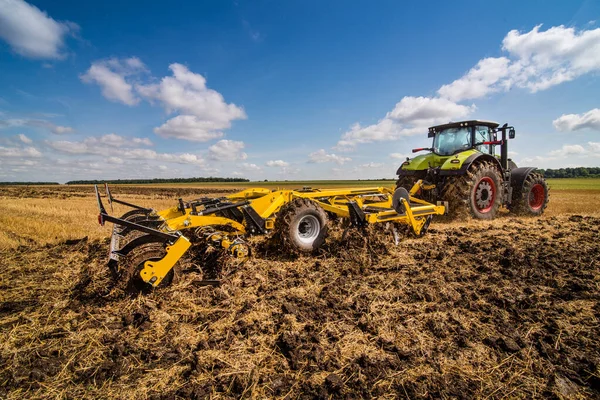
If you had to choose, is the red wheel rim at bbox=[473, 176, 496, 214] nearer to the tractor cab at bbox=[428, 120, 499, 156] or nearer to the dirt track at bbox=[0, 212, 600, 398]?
the tractor cab at bbox=[428, 120, 499, 156]

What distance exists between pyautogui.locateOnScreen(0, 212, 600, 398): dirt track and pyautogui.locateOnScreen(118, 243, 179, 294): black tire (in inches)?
6.5

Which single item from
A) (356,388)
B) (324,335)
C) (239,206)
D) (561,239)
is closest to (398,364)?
(356,388)

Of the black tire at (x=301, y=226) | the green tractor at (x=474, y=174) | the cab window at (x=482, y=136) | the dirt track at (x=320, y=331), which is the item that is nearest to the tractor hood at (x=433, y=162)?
the green tractor at (x=474, y=174)

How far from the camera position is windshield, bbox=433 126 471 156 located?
29.2ft

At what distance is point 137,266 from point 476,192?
807cm

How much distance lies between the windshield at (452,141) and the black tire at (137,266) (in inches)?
329

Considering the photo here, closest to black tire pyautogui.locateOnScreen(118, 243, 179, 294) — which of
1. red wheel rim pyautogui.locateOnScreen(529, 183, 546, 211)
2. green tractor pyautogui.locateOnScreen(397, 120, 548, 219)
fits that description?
green tractor pyautogui.locateOnScreen(397, 120, 548, 219)

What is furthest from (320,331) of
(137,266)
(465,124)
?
(465,124)

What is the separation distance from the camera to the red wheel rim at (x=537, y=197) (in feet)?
31.9

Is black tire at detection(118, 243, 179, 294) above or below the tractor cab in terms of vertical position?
below

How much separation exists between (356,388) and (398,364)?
1.45 feet

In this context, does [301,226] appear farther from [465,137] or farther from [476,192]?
[465,137]

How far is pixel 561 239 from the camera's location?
606 centimetres

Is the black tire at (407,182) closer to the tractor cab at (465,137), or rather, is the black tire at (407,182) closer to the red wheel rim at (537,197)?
the tractor cab at (465,137)
